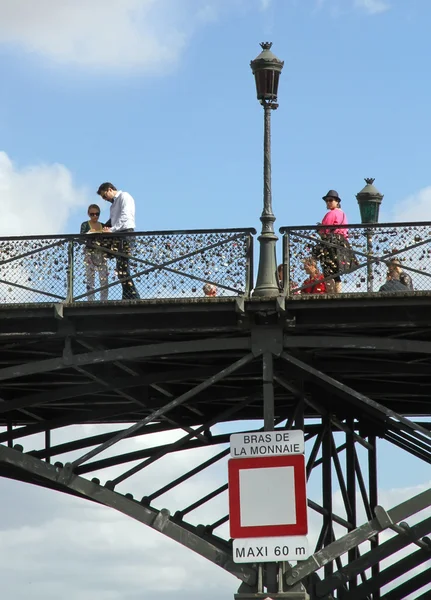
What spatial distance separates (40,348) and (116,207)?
10.2ft

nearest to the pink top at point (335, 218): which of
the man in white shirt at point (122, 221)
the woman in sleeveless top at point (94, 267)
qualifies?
the man in white shirt at point (122, 221)

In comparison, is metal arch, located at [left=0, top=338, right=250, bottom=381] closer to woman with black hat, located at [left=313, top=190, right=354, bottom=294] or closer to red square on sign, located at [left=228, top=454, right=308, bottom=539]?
woman with black hat, located at [left=313, top=190, right=354, bottom=294]

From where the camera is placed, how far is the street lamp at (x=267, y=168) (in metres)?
26.1

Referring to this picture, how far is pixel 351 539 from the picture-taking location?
25562 mm

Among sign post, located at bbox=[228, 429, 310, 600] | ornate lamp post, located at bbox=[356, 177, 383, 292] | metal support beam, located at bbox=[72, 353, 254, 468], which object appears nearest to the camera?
sign post, located at bbox=[228, 429, 310, 600]

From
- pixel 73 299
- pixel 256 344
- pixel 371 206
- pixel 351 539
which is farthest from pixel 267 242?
pixel 371 206

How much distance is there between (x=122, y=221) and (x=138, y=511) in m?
4.92

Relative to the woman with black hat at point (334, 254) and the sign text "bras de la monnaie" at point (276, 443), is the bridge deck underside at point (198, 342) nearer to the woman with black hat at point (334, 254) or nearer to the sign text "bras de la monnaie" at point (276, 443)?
the woman with black hat at point (334, 254)

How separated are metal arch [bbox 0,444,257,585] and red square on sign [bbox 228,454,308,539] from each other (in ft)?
1.65

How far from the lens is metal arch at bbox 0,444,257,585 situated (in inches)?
1025

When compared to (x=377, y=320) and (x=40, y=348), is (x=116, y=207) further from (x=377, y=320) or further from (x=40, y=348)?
(x=377, y=320)

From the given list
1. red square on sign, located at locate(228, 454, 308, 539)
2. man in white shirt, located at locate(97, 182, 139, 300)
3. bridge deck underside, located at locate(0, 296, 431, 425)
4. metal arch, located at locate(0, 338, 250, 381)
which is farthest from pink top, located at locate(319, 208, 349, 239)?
red square on sign, located at locate(228, 454, 308, 539)

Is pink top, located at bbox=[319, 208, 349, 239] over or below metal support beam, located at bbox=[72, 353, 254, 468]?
over

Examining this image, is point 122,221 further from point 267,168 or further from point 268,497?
point 268,497
